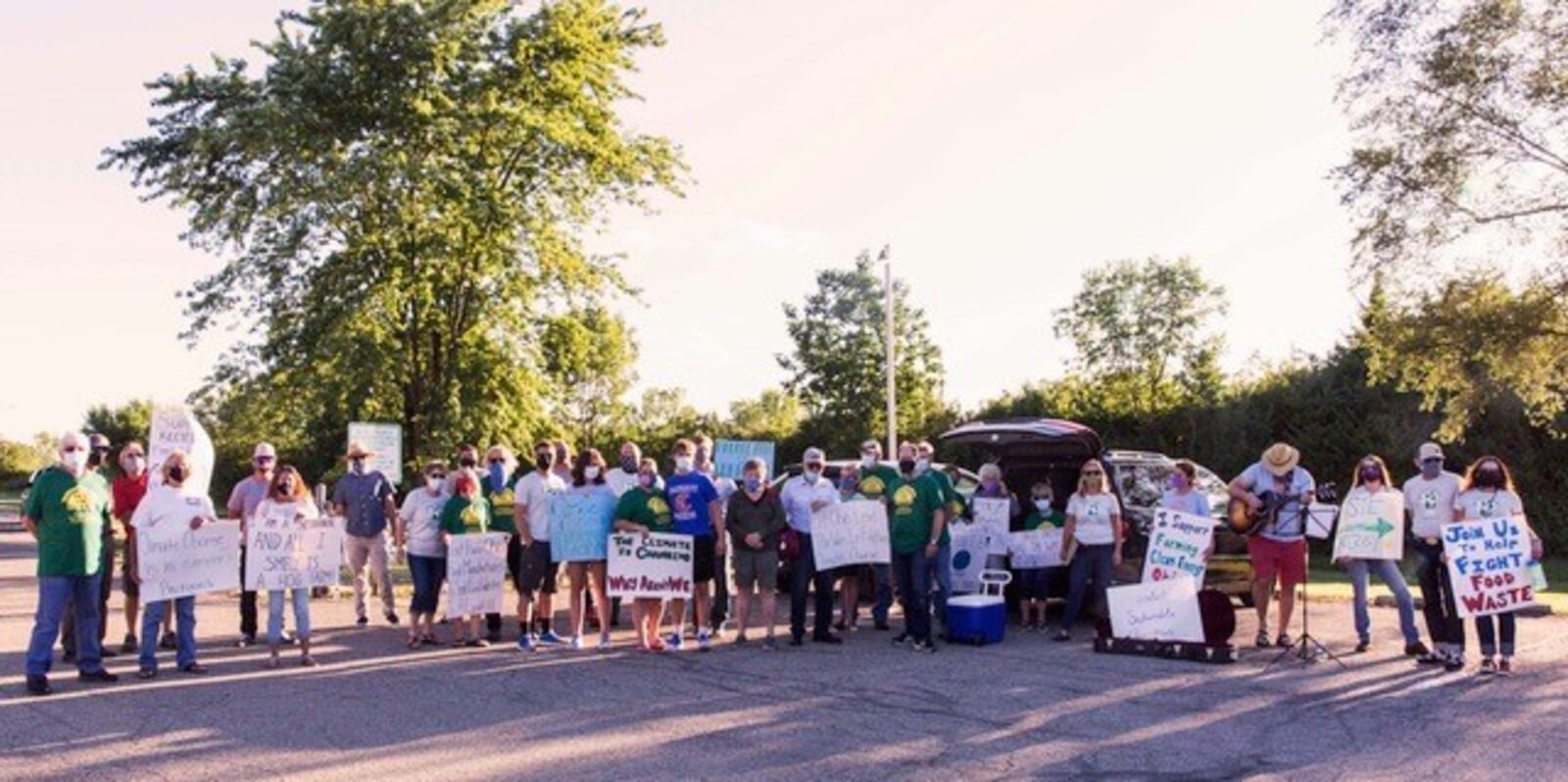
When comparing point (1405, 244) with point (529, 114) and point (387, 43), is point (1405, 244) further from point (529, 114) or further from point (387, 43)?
point (387, 43)

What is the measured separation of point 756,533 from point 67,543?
5894mm

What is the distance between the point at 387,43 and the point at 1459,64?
743 inches

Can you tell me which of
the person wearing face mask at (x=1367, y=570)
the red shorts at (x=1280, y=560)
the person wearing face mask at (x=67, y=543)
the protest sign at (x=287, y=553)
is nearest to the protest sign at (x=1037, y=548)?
the red shorts at (x=1280, y=560)

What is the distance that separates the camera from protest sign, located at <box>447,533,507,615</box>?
13539 millimetres

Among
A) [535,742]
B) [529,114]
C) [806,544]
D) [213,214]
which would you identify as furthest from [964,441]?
[213,214]

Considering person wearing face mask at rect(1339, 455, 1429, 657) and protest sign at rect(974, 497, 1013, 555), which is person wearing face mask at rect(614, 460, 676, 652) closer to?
protest sign at rect(974, 497, 1013, 555)

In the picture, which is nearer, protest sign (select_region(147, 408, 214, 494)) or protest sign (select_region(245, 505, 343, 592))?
protest sign (select_region(245, 505, 343, 592))

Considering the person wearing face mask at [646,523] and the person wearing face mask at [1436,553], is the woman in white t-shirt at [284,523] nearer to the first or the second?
the person wearing face mask at [646,523]

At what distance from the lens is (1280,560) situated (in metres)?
13.4

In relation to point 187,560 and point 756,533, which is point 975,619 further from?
point 187,560

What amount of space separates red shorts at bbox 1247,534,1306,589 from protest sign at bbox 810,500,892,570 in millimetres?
A: 3499

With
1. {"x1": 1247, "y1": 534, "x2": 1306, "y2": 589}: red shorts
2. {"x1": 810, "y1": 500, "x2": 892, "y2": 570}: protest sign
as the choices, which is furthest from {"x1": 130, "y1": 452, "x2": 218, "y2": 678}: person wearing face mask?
{"x1": 1247, "y1": 534, "x2": 1306, "y2": 589}: red shorts

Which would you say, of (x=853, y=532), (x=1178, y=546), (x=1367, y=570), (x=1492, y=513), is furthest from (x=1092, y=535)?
(x=1492, y=513)

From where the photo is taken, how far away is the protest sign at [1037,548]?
50.4 ft
